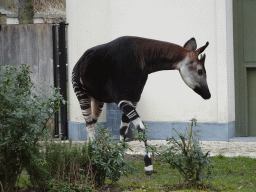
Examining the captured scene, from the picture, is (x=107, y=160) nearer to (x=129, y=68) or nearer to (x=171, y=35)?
(x=129, y=68)

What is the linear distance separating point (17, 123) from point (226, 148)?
15.8 feet

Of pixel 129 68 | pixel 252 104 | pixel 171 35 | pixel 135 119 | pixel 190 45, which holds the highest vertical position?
pixel 171 35

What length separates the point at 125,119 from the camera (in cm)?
653

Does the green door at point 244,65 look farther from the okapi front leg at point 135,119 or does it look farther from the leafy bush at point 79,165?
the leafy bush at point 79,165

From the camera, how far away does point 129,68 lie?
659 cm

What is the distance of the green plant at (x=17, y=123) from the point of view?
12.2 feet

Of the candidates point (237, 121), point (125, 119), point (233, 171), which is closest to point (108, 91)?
point (125, 119)

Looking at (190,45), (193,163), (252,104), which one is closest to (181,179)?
(193,163)

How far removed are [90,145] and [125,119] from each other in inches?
86.3

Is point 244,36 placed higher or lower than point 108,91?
higher

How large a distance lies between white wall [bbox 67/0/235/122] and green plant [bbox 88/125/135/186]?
14.9ft

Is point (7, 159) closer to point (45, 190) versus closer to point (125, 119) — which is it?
point (45, 190)

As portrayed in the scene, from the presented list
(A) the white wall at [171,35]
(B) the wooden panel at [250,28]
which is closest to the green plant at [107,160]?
(A) the white wall at [171,35]

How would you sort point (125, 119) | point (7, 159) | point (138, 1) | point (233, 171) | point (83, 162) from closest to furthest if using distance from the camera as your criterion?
point (7, 159) → point (83, 162) → point (233, 171) → point (125, 119) → point (138, 1)
